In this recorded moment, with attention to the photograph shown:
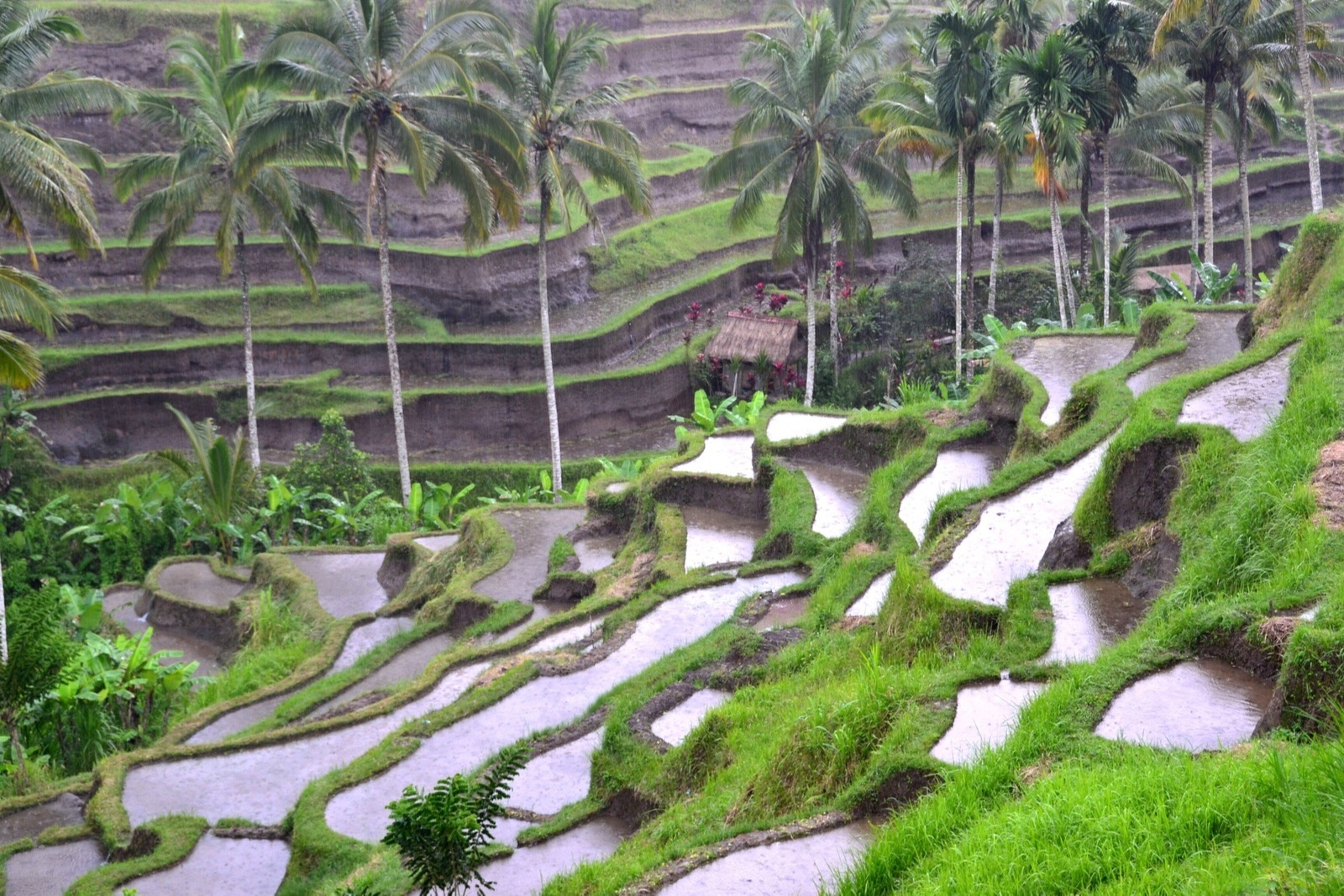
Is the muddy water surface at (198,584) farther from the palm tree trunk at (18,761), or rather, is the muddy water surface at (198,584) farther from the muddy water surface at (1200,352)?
the muddy water surface at (1200,352)

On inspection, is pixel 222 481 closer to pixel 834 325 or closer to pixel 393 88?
pixel 393 88

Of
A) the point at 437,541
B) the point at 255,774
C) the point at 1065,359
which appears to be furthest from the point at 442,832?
the point at 437,541

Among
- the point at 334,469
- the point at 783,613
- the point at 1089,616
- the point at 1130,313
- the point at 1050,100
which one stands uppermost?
the point at 1050,100

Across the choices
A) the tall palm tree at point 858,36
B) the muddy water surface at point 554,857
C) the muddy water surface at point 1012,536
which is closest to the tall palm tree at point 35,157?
the muddy water surface at point 554,857

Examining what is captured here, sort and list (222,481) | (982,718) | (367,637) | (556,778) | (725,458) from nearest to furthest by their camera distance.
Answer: (982,718)
(556,778)
(367,637)
(725,458)
(222,481)

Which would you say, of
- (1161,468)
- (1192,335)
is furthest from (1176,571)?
(1192,335)
